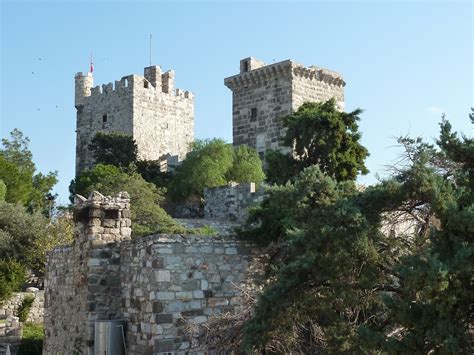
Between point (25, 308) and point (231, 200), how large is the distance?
26.0 feet

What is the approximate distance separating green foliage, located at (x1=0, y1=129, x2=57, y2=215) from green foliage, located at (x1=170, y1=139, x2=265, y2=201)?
619 cm

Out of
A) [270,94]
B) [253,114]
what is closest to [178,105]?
[253,114]

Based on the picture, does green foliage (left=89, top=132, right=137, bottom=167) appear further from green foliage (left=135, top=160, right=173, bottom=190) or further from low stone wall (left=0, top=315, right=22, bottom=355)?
low stone wall (left=0, top=315, right=22, bottom=355)

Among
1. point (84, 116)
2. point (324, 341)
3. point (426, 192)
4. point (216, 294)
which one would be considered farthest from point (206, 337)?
point (84, 116)

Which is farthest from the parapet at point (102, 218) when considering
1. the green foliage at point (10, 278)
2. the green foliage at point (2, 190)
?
the green foliage at point (2, 190)

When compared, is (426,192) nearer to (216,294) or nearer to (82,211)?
(216,294)

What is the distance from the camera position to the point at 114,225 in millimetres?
11680

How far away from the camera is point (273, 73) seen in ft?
100

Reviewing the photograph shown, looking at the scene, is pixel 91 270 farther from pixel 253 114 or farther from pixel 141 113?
pixel 141 113

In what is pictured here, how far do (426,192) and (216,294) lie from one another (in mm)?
3867

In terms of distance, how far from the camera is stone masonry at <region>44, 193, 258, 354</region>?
9.94m

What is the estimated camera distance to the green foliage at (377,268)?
21.2 ft

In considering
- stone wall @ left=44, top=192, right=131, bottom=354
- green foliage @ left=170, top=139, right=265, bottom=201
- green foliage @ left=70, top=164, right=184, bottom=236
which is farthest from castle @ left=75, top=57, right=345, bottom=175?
stone wall @ left=44, top=192, right=131, bottom=354

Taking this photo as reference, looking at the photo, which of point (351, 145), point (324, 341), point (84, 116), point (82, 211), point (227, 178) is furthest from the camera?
point (84, 116)
